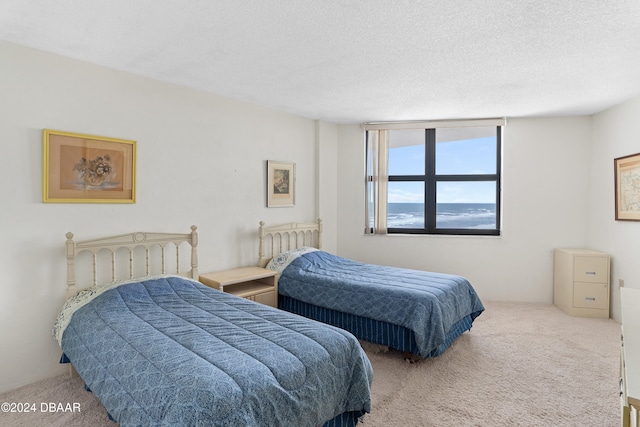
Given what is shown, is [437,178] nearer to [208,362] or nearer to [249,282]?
[249,282]

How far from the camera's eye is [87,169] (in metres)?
2.78

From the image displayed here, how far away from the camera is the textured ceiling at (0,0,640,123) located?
6.48 ft

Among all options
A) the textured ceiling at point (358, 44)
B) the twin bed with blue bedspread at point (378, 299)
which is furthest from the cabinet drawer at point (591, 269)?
the textured ceiling at point (358, 44)

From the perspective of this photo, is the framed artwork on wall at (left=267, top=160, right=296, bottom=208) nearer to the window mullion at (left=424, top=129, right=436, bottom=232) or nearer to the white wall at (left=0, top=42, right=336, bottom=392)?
the white wall at (left=0, top=42, right=336, bottom=392)

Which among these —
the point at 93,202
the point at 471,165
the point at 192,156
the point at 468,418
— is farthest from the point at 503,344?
the point at 93,202

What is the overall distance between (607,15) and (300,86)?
222 centimetres

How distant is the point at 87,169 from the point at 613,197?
5161 mm

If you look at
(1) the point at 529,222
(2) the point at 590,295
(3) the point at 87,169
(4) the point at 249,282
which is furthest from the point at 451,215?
(3) the point at 87,169

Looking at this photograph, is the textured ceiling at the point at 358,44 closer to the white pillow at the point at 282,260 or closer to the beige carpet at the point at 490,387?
the white pillow at the point at 282,260

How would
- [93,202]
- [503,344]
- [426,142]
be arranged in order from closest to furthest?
[93,202]
[503,344]
[426,142]

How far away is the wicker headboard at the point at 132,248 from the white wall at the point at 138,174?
11 centimetres

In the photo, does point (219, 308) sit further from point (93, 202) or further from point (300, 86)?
point (300, 86)

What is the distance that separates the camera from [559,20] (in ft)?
Result: 6.79

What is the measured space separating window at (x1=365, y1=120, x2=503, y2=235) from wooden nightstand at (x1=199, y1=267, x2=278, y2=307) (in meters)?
1.84
